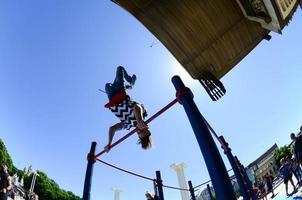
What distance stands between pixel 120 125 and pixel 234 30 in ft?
12.4

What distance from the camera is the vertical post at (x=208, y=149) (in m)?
2.73

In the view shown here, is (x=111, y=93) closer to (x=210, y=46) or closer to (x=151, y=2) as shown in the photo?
(x=151, y=2)

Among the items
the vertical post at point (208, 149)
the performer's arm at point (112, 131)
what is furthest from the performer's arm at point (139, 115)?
the performer's arm at point (112, 131)

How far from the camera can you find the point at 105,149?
5.34m

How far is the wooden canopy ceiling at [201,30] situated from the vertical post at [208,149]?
263cm

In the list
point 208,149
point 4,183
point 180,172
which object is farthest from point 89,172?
point 180,172

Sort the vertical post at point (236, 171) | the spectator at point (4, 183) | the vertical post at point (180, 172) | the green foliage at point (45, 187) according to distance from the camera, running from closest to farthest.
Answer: the spectator at point (4, 183) < the vertical post at point (236, 171) < the green foliage at point (45, 187) < the vertical post at point (180, 172)

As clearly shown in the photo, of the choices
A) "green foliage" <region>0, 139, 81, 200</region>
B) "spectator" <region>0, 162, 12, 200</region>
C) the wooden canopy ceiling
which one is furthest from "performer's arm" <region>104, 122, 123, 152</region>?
"green foliage" <region>0, 139, 81, 200</region>

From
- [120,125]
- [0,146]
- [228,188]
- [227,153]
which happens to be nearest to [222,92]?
[227,153]

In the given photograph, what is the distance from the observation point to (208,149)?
120 inches

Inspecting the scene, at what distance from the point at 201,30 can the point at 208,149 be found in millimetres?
4205

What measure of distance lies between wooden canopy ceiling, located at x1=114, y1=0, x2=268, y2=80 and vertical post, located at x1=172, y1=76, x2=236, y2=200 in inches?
103

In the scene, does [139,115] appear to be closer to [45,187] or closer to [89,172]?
[89,172]

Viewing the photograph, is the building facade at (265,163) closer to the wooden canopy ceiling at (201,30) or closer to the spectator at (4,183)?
the wooden canopy ceiling at (201,30)
